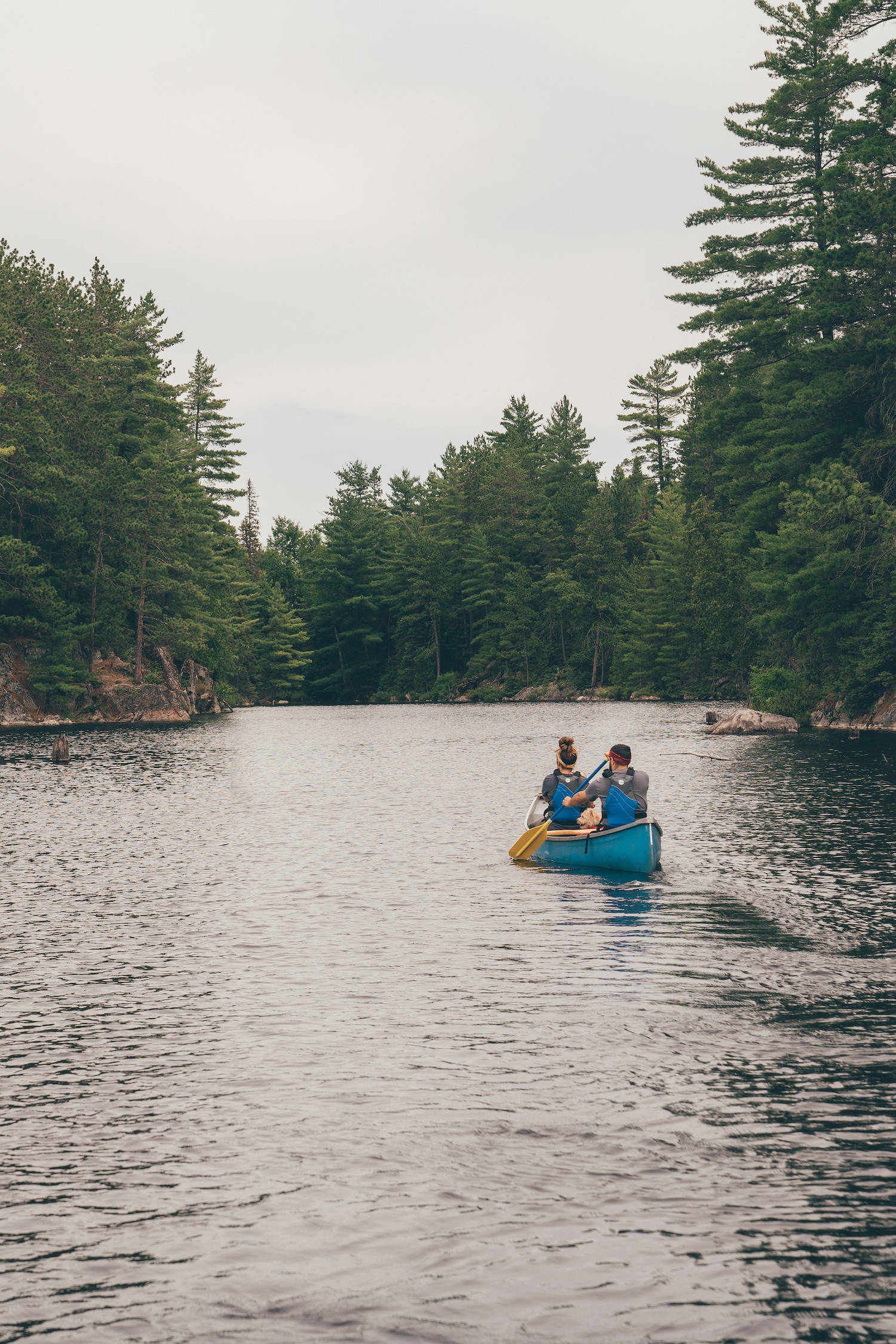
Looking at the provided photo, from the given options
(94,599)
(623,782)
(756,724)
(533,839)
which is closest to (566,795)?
(533,839)

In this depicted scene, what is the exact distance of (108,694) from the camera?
2638 inches

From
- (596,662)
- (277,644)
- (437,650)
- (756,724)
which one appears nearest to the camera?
(756,724)

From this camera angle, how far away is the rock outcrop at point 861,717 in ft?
149

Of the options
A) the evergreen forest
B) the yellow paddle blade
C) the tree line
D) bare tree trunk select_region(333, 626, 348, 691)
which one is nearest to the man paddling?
the yellow paddle blade

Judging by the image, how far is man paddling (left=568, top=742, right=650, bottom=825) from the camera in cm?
1845

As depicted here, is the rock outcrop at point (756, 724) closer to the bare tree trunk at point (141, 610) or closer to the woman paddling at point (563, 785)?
the woman paddling at point (563, 785)

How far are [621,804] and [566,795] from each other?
1.66 meters

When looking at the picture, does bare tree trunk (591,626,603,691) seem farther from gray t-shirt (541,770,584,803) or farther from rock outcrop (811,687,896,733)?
gray t-shirt (541,770,584,803)

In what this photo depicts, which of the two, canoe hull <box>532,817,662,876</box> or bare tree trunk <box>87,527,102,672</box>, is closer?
canoe hull <box>532,817,662,876</box>

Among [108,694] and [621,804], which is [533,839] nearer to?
[621,804]

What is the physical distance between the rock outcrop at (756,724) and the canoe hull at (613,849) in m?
32.2

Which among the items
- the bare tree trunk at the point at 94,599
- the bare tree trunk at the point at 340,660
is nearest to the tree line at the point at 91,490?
the bare tree trunk at the point at 94,599

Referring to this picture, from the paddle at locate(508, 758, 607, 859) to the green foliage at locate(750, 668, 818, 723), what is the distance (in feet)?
109

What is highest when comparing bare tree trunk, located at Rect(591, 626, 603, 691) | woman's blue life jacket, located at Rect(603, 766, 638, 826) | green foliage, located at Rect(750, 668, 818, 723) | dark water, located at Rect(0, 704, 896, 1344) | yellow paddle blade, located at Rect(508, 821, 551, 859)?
bare tree trunk, located at Rect(591, 626, 603, 691)
